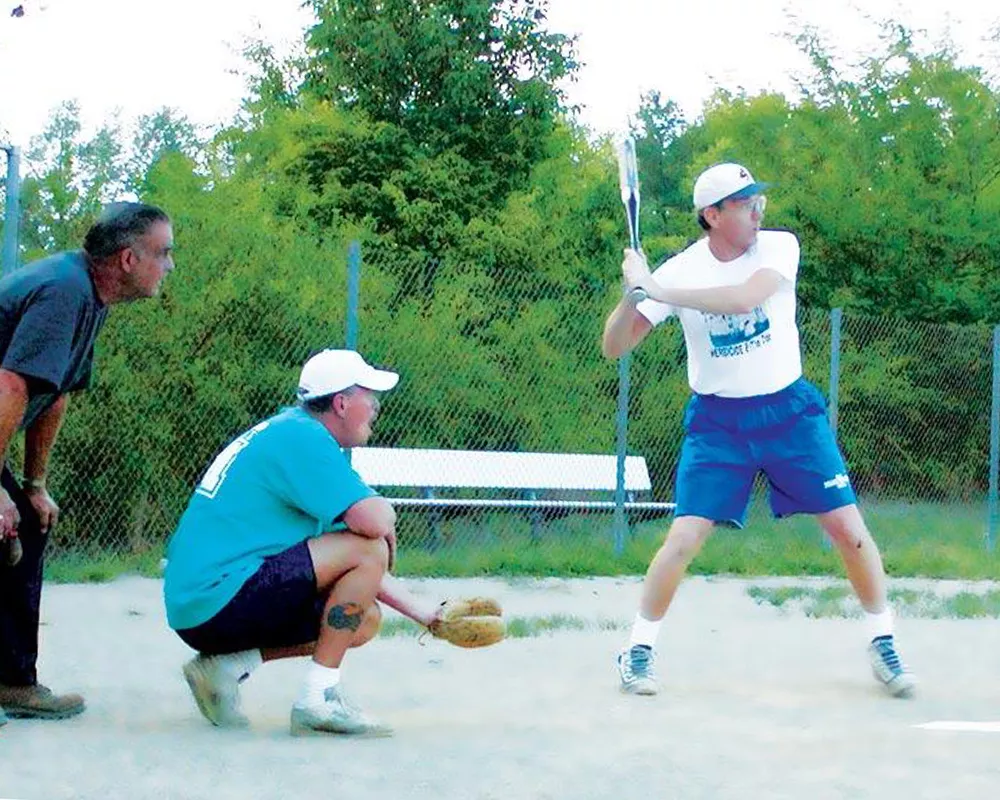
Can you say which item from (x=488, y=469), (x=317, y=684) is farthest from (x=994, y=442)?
(x=317, y=684)

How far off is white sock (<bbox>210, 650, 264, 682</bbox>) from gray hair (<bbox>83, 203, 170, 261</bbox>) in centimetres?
Answer: 129

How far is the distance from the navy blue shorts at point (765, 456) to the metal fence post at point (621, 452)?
5774 millimetres

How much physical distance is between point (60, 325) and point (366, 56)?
1922cm

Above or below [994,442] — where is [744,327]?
above

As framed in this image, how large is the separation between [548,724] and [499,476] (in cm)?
714

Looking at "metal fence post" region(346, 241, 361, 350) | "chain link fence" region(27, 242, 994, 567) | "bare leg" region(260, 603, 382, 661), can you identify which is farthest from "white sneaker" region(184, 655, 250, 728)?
"metal fence post" region(346, 241, 361, 350)

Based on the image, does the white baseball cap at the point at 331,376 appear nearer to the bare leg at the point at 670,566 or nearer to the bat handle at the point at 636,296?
the bat handle at the point at 636,296

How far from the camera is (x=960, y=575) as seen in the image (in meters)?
12.1

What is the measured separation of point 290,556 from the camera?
17.0 ft

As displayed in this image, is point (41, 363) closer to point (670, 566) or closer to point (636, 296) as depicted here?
point (636, 296)

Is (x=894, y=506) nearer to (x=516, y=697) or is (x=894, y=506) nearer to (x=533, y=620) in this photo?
(x=533, y=620)

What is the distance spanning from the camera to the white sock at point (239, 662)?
17.3ft

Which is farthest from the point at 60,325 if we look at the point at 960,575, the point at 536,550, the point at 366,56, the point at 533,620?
the point at 366,56

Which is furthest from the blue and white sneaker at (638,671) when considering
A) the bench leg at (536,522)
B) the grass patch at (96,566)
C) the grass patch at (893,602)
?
the bench leg at (536,522)
